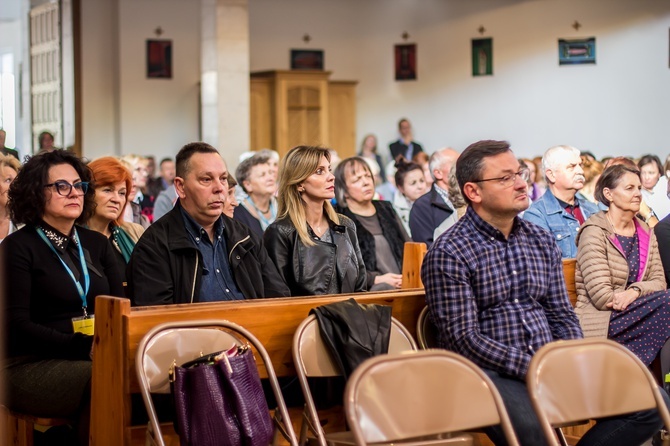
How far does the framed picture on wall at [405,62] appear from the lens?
59.6 feet

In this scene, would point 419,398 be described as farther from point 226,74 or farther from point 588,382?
point 226,74

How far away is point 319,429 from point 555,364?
2.85 ft

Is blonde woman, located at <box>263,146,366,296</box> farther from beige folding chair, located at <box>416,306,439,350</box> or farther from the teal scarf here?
beige folding chair, located at <box>416,306,439,350</box>

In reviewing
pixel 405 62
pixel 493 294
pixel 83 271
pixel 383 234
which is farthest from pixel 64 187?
pixel 405 62

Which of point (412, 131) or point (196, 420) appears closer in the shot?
point (196, 420)

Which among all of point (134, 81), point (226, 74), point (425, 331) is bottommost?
point (425, 331)

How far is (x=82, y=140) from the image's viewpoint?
16.6 metres

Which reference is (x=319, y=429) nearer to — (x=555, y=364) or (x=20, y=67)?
(x=555, y=364)

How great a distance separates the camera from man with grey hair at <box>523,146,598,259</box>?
6.31 m

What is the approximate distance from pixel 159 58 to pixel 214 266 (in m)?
13.3

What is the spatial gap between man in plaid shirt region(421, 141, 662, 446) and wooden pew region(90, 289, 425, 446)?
0.51 meters

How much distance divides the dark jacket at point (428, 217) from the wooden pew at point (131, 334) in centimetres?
296

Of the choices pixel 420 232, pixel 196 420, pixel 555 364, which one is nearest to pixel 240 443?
pixel 196 420

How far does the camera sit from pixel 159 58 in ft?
56.1
